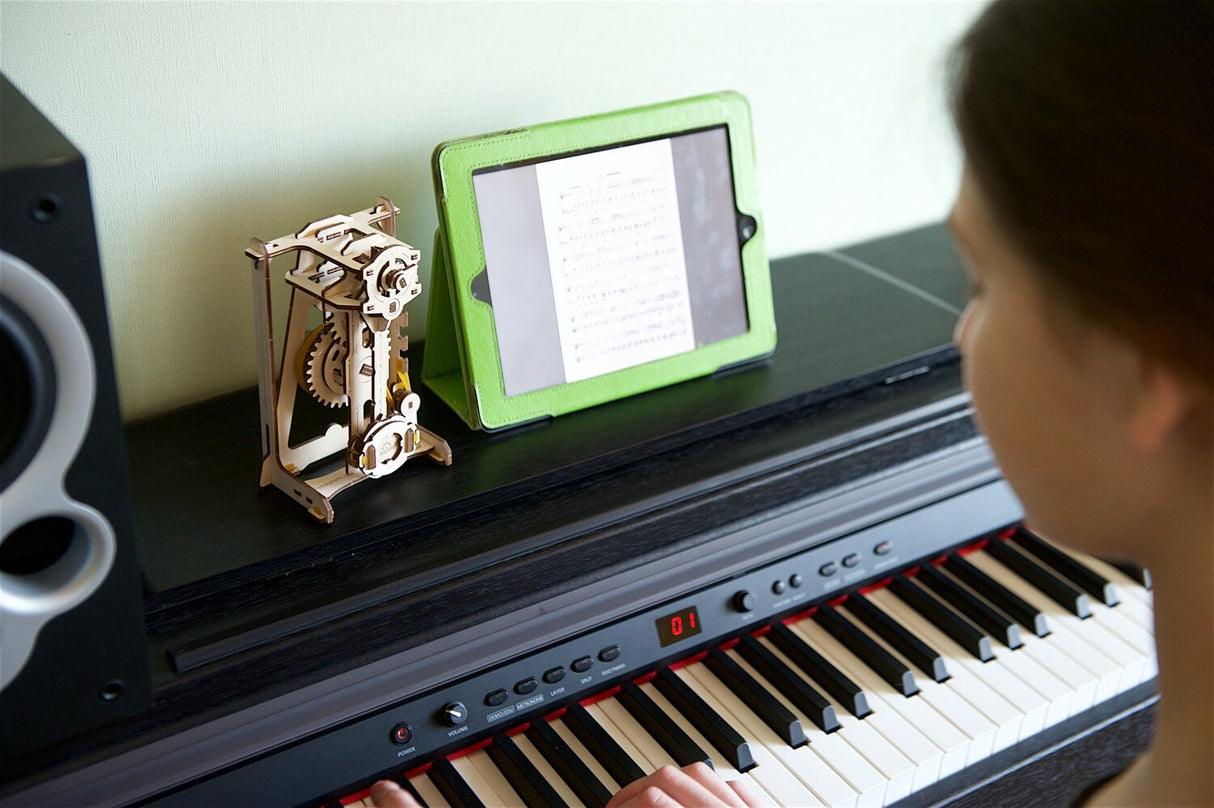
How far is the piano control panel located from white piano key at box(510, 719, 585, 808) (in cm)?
2

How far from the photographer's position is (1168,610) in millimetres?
782

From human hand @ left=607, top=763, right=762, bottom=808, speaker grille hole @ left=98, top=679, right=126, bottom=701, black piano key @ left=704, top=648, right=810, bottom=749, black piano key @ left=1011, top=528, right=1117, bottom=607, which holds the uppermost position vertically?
speaker grille hole @ left=98, top=679, right=126, bottom=701

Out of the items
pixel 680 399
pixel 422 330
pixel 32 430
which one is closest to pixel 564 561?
pixel 680 399

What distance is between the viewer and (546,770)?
3.64 ft

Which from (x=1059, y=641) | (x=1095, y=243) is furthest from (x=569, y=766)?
(x=1095, y=243)

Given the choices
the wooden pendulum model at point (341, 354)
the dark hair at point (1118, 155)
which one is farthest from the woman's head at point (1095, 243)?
the wooden pendulum model at point (341, 354)

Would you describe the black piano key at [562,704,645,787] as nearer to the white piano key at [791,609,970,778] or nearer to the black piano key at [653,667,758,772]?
the black piano key at [653,667,758,772]

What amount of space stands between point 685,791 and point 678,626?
23 cm

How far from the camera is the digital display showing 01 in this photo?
3.99 feet

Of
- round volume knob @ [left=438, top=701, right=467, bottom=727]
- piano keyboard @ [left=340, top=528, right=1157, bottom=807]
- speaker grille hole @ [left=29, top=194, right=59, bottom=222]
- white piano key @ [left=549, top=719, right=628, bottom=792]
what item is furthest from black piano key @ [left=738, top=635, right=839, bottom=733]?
speaker grille hole @ [left=29, top=194, right=59, bottom=222]

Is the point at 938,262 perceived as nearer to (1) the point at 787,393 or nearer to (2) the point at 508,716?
(1) the point at 787,393

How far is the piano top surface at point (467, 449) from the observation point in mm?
1043

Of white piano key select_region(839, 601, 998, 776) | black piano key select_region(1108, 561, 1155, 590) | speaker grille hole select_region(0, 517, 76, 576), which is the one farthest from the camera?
black piano key select_region(1108, 561, 1155, 590)

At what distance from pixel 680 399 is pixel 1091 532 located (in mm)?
616
